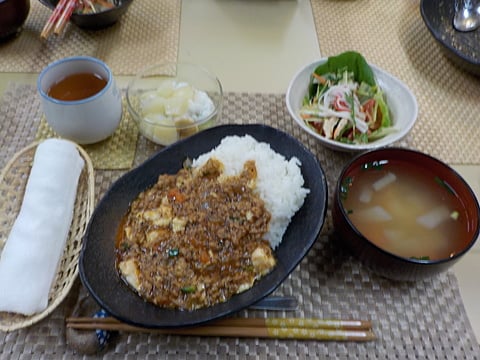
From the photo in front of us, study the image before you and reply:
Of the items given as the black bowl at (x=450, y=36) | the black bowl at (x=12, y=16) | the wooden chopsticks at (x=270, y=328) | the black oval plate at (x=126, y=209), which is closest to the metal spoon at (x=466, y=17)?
the black bowl at (x=450, y=36)

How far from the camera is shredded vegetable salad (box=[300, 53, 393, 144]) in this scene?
4.64 feet

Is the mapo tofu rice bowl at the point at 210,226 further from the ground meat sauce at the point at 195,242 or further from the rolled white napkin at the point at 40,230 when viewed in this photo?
the rolled white napkin at the point at 40,230

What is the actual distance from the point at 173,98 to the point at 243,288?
702 mm

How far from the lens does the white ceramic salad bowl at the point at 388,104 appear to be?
1.33m

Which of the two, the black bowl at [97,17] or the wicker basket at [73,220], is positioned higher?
the black bowl at [97,17]

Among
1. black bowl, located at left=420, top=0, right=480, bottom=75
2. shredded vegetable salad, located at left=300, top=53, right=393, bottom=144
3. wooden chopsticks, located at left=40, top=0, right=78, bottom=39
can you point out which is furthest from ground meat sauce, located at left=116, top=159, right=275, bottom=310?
black bowl, located at left=420, top=0, right=480, bottom=75

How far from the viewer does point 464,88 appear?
1693 millimetres

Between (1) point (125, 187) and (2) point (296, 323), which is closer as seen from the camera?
(2) point (296, 323)

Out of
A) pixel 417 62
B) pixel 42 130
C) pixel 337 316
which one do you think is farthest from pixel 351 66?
pixel 42 130

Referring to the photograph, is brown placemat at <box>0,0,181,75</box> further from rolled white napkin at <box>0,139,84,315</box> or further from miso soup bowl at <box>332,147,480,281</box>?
miso soup bowl at <box>332,147,480,281</box>

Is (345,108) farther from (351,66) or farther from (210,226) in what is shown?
(210,226)

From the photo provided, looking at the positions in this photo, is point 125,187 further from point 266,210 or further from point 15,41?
point 15,41

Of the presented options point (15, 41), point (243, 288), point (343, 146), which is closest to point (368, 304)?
point (243, 288)

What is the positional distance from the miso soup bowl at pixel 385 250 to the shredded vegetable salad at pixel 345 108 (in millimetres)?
198
